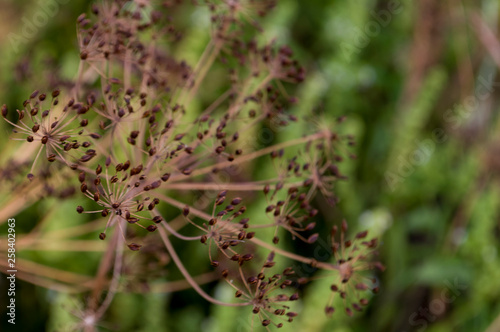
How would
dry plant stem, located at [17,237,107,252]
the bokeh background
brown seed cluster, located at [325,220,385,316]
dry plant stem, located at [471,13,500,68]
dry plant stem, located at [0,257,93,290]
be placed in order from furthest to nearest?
dry plant stem, located at [471,13,500,68] < the bokeh background < dry plant stem, located at [17,237,107,252] < dry plant stem, located at [0,257,93,290] < brown seed cluster, located at [325,220,385,316]

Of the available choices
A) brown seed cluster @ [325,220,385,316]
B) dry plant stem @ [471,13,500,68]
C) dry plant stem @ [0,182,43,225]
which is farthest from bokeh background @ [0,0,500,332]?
brown seed cluster @ [325,220,385,316]

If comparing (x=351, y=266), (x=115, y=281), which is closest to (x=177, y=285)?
(x=115, y=281)

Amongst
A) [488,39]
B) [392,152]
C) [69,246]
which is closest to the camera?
[69,246]

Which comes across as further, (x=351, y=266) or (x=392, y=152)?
(x=392, y=152)

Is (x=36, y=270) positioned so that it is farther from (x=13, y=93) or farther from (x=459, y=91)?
(x=459, y=91)

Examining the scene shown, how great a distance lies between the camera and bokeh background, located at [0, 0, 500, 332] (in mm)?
1447

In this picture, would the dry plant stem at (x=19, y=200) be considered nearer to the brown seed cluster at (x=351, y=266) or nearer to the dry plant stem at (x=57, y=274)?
the dry plant stem at (x=57, y=274)

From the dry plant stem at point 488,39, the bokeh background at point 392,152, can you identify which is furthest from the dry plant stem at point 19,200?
the dry plant stem at point 488,39

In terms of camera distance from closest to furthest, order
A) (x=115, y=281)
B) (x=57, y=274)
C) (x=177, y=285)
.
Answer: (x=115, y=281)
(x=57, y=274)
(x=177, y=285)

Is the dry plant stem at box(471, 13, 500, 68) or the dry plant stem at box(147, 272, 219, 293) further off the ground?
the dry plant stem at box(471, 13, 500, 68)

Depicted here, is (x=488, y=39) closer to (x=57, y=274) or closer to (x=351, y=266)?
(x=351, y=266)

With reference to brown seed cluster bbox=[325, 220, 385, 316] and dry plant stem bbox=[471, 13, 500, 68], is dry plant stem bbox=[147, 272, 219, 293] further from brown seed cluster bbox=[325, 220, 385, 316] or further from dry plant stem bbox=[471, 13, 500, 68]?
dry plant stem bbox=[471, 13, 500, 68]

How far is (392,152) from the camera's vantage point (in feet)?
5.81

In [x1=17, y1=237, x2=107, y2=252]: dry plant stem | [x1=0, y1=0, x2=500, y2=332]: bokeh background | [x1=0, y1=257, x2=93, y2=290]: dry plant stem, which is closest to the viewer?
[x1=0, y1=257, x2=93, y2=290]: dry plant stem
